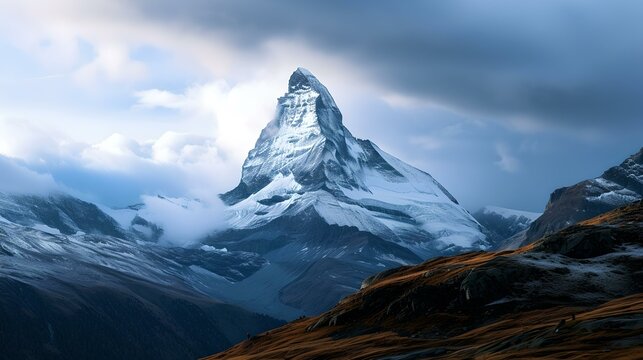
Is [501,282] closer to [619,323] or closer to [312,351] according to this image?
[312,351]

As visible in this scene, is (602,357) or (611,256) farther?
(611,256)

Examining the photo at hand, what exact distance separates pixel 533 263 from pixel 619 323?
51.6 metres

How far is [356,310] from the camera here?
17488cm

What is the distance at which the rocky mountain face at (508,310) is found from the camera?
368 feet

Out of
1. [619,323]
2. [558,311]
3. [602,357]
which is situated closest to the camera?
[602,357]

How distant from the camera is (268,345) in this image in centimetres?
18650

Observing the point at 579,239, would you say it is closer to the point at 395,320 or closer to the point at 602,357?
the point at 395,320

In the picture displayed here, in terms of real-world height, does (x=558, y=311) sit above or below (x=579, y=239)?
below

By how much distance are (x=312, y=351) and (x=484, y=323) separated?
26.3m

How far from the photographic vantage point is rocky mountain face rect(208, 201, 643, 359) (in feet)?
368

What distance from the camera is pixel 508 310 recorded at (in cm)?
14675

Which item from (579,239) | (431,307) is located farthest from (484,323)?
(579,239)

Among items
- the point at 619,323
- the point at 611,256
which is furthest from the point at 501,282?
the point at 619,323

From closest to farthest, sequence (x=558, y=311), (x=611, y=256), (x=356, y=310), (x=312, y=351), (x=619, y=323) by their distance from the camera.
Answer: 1. (x=619, y=323)
2. (x=558, y=311)
3. (x=312, y=351)
4. (x=611, y=256)
5. (x=356, y=310)
